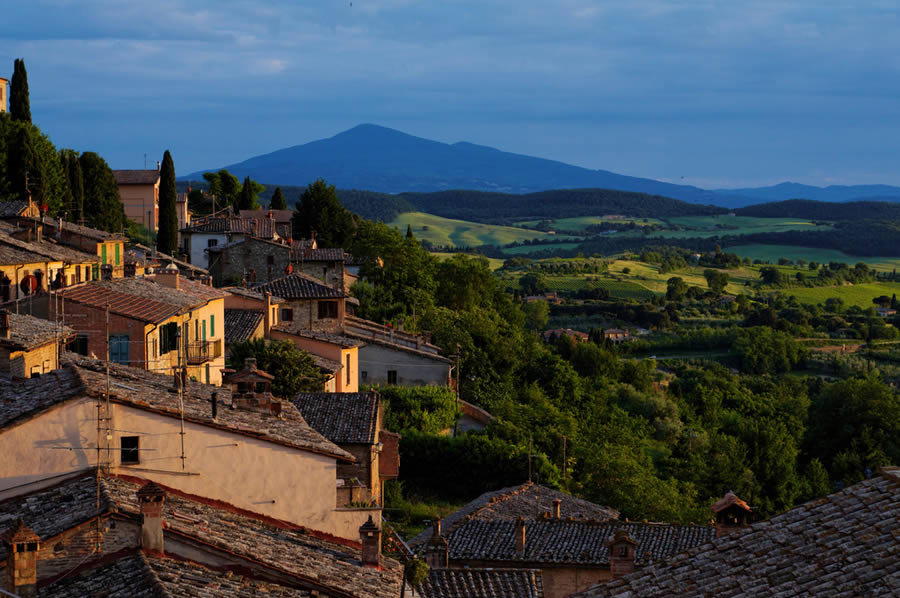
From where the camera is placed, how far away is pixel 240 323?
1578 inches

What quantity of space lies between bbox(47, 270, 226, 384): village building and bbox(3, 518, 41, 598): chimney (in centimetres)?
1389

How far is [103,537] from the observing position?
13633 millimetres

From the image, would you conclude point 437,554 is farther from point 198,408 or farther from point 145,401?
point 145,401

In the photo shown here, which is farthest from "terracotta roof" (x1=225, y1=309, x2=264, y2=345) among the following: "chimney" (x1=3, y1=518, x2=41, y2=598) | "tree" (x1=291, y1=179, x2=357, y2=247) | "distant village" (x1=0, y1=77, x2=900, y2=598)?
"tree" (x1=291, y1=179, x2=357, y2=247)

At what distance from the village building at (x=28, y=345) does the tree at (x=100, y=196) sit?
122ft

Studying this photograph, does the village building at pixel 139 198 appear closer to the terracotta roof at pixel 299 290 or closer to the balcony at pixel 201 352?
the terracotta roof at pixel 299 290

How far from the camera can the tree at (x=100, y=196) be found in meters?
61.1

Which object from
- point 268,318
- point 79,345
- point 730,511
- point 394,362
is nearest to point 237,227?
point 394,362

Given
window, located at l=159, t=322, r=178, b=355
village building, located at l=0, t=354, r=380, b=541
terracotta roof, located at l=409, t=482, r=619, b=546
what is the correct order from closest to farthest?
village building, located at l=0, t=354, r=380, b=541, window, located at l=159, t=322, r=178, b=355, terracotta roof, located at l=409, t=482, r=619, b=546

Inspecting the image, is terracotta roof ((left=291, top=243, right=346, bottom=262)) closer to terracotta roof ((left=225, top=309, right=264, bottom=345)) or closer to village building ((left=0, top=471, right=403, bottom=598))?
terracotta roof ((left=225, top=309, right=264, bottom=345))

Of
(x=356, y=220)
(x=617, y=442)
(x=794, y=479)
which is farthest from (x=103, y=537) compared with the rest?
(x=356, y=220)

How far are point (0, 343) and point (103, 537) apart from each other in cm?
948

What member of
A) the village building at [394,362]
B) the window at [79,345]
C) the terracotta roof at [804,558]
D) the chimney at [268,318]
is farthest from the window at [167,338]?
the terracotta roof at [804,558]

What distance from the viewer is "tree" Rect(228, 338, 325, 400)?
1366 inches
